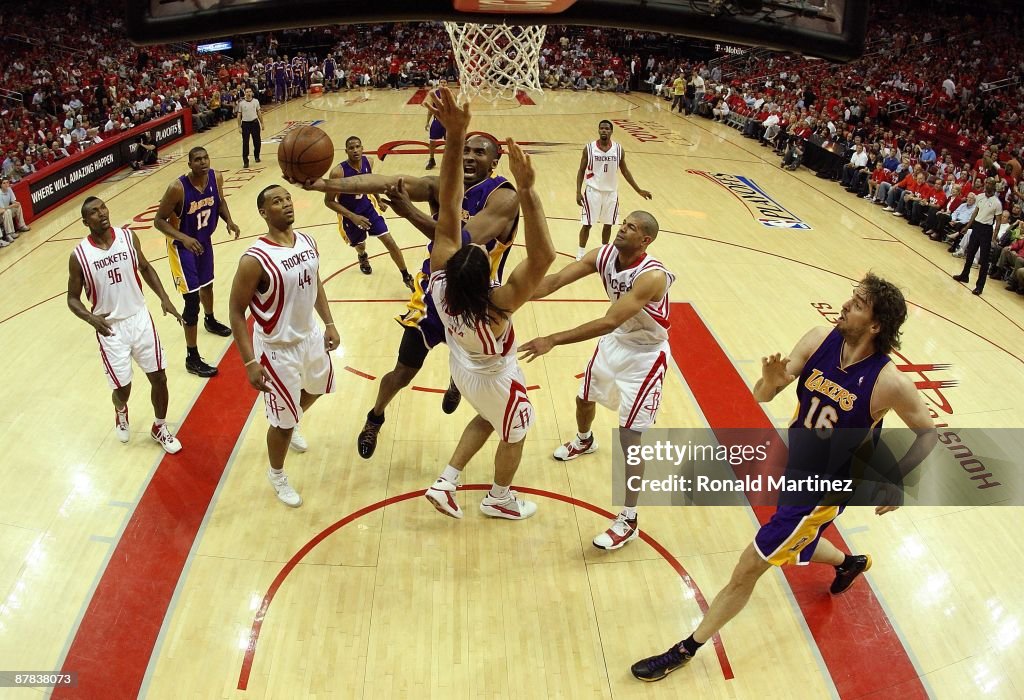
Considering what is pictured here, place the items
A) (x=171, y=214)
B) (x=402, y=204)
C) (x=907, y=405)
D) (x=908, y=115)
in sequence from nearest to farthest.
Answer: (x=907, y=405), (x=402, y=204), (x=171, y=214), (x=908, y=115)

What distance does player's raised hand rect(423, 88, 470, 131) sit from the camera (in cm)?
341

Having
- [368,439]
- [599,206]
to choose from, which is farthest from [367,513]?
[599,206]

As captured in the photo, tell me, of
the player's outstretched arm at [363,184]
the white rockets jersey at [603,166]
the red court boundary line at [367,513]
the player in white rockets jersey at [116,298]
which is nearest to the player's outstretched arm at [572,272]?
the player's outstretched arm at [363,184]

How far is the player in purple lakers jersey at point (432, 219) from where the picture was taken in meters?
4.13

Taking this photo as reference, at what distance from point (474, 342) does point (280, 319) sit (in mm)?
1233

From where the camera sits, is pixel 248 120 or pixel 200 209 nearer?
pixel 200 209

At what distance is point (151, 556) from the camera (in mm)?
4418

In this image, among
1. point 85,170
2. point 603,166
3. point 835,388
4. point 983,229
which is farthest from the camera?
point 85,170

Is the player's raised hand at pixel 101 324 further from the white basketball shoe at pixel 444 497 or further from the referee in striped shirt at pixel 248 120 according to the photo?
the referee in striped shirt at pixel 248 120

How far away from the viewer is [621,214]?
11.1 metres

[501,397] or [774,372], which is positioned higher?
[774,372]

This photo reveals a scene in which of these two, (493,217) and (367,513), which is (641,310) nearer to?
(493,217)

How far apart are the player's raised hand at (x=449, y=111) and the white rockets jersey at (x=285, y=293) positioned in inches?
55.2

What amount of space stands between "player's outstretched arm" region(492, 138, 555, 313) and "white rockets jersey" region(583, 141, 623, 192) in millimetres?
5252
